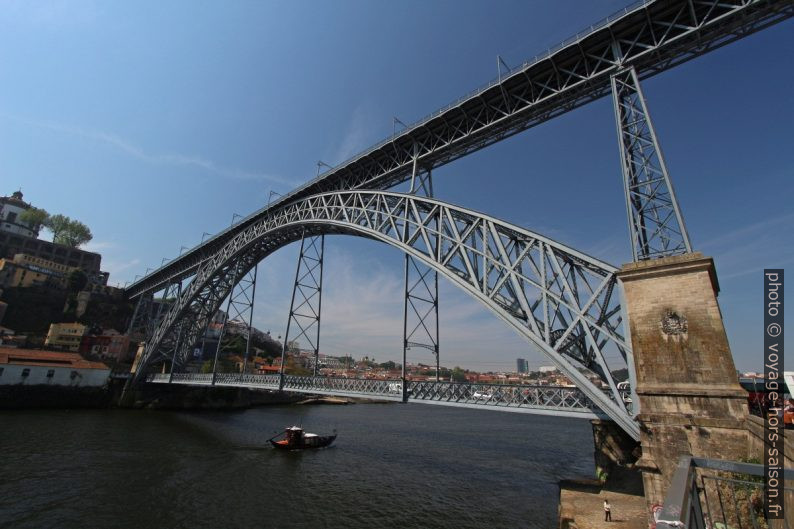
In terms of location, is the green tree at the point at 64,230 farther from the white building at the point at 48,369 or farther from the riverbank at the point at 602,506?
the riverbank at the point at 602,506

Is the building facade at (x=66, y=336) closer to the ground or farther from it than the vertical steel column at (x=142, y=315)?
closer to the ground

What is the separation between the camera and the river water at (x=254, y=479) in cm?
1383

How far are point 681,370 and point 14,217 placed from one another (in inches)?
4306

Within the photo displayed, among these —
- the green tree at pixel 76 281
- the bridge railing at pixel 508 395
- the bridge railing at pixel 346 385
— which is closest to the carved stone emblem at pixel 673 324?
the bridge railing at pixel 508 395

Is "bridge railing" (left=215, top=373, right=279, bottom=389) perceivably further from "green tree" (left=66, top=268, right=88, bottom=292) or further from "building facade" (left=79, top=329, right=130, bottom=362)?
"green tree" (left=66, top=268, right=88, bottom=292)

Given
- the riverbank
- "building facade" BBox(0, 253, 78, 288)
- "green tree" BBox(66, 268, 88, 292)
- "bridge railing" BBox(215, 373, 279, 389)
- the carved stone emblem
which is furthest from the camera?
"green tree" BBox(66, 268, 88, 292)

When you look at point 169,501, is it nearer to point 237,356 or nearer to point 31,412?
point 31,412

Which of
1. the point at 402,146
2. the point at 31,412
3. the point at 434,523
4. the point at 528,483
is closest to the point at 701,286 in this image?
the point at 434,523

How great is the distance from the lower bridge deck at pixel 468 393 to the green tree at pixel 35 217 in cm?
8632

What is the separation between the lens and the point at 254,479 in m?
18.3

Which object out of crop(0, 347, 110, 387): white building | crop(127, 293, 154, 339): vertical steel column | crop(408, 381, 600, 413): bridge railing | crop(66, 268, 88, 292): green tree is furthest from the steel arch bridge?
crop(66, 268, 88, 292): green tree

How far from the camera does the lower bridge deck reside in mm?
12547

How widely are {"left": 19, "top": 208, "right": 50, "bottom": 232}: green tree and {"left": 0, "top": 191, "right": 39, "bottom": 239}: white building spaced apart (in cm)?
59

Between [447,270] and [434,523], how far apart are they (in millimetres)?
9386
